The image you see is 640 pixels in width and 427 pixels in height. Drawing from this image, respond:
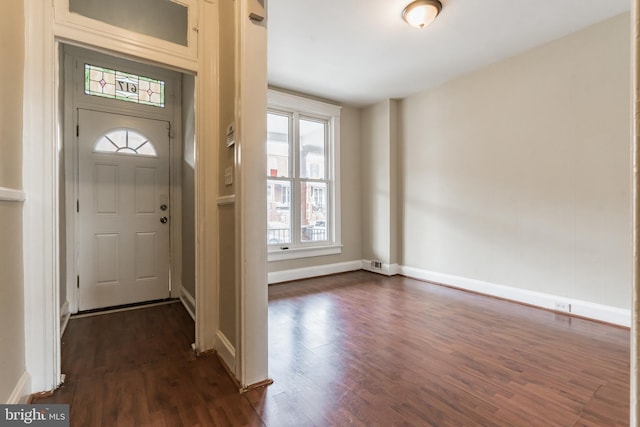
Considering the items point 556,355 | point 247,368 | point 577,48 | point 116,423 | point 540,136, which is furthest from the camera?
point 540,136

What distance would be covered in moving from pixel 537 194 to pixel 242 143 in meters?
3.08

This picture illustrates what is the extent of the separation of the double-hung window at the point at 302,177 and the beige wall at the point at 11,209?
106 inches

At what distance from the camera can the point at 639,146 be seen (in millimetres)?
511

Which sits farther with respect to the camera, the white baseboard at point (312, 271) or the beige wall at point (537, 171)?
the white baseboard at point (312, 271)

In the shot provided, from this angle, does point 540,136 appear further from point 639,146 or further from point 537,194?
point 639,146

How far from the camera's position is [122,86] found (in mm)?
3213

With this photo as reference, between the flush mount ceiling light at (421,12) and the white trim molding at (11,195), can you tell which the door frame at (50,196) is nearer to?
the white trim molding at (11,195)

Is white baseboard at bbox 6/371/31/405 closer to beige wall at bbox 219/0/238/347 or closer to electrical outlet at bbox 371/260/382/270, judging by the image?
beige wall at bbox 219/0/238/347

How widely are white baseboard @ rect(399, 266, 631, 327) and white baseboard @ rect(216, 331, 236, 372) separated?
3029 millimetres

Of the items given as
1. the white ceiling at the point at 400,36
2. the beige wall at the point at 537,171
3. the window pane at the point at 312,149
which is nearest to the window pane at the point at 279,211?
the window pane at the point at 312,149

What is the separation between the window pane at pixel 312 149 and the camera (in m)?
4.62

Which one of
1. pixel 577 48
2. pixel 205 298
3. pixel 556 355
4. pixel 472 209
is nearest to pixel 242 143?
pixel 205 298

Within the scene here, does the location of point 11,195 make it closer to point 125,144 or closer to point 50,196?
point 50,196

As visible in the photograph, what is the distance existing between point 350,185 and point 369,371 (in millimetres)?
3432
